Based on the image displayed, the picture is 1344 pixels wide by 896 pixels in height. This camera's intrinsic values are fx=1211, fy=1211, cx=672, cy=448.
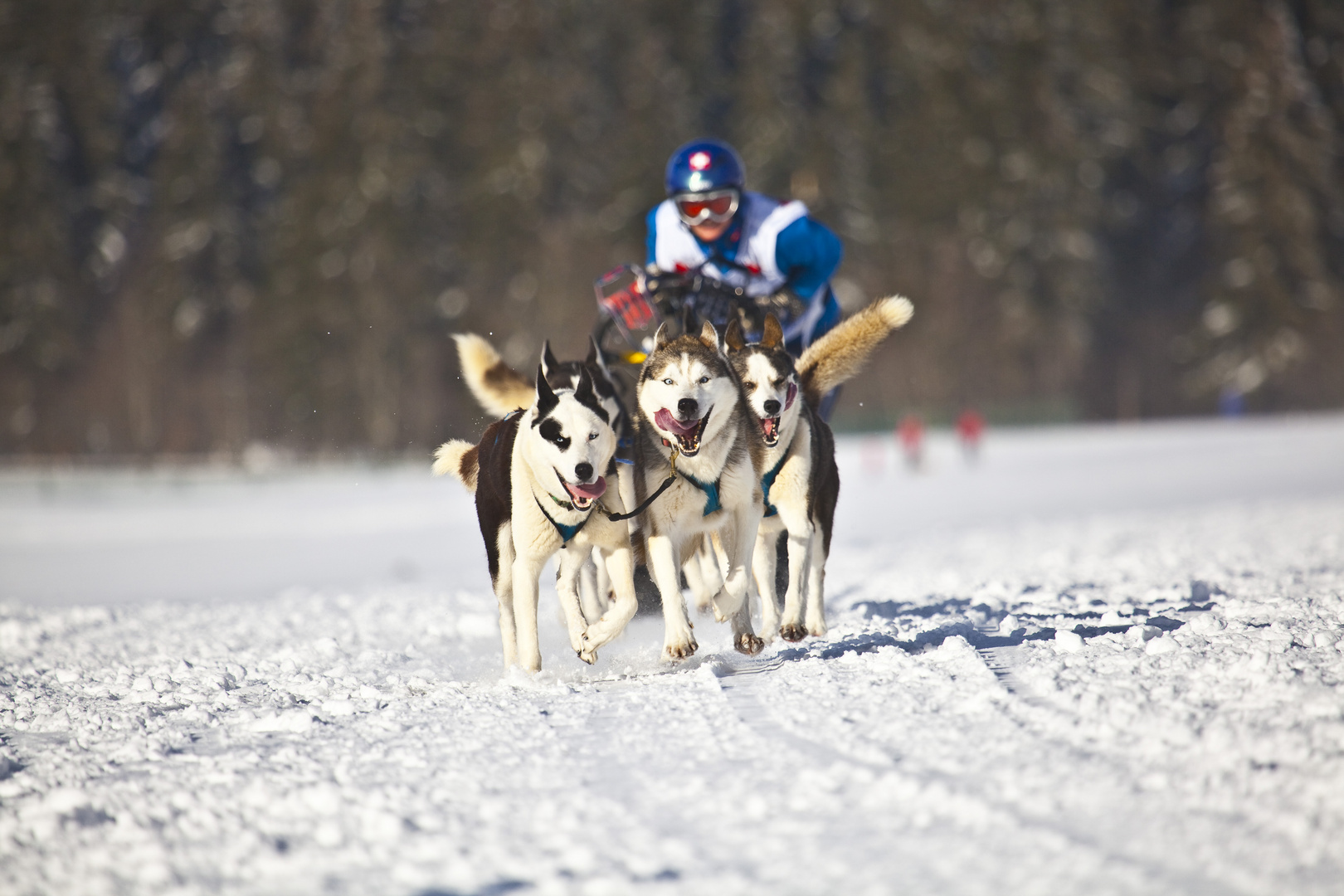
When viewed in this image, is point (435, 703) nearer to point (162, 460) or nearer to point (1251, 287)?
point (162, 460)

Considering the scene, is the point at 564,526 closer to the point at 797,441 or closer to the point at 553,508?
the point at 553,508

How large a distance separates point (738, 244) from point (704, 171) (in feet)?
1.31

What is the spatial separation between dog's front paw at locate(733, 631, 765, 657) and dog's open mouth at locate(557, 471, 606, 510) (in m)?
0.83

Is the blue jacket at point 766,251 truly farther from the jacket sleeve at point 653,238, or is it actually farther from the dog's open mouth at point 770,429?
the dog's open mouth at point 770,429

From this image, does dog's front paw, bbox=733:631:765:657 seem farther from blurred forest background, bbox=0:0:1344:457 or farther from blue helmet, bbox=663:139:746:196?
blurred forest background, bbox=0:0:1344:457

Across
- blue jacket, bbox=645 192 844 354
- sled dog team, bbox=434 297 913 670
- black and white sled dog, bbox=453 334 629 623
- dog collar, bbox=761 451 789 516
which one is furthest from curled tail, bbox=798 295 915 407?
black and white sled dog, bbox=453 334 629 623

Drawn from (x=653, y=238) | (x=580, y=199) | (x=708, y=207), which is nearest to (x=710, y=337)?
(x=708, y=207)

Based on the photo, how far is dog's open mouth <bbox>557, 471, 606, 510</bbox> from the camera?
3871 mm

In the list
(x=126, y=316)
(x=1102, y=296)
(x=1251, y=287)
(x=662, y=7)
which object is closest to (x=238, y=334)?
(x=126, y=316)

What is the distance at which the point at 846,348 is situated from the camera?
4.96m

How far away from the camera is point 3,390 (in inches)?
1596

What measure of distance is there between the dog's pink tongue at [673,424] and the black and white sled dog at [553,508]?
0.56ft

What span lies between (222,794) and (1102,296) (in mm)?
44205

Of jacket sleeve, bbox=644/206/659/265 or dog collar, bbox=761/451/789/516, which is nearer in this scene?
dog collar, bbox=761/451/789/516
